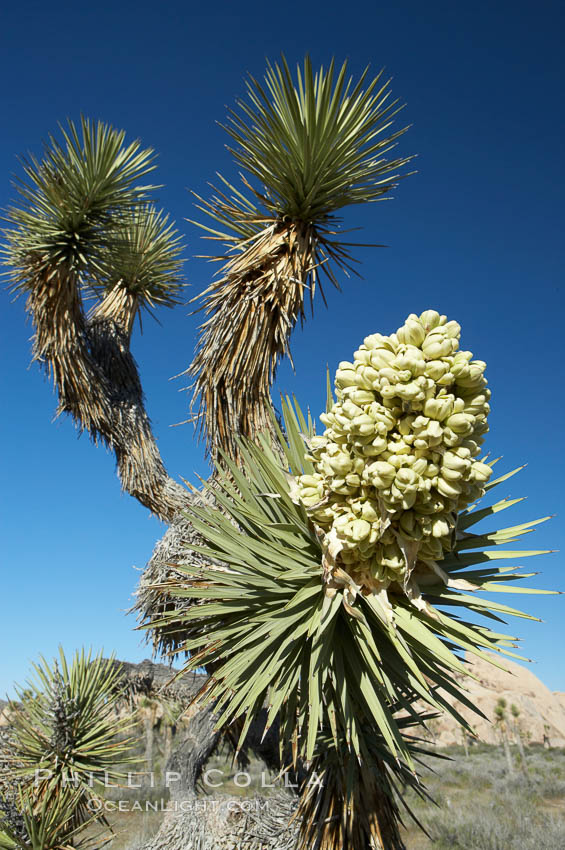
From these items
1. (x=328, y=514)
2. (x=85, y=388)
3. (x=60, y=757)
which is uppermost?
(x=85, y=388)

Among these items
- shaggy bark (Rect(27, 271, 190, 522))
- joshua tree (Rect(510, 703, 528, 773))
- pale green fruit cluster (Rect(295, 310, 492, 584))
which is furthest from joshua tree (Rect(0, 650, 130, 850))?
joshua tree (Rect(510, 703, 528, 773))

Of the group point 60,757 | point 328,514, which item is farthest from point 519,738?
point 328,514

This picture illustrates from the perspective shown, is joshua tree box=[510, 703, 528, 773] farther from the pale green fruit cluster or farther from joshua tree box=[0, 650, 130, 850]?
the pale green fruit cluster

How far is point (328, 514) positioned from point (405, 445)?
0.36 meters

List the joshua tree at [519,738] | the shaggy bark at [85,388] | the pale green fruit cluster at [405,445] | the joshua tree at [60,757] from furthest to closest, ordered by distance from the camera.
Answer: the joshua tree at [519,738], the shaggy bark at [85,388], the joshua tree at [60,757], the pale green fruit cluster at [405,445]

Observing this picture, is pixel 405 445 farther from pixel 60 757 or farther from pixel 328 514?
pixel 60 757

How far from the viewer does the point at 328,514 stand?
1.84 meters

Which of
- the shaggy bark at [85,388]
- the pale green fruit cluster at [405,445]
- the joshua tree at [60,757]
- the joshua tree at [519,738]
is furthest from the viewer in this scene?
the joshua tree at [519,738]

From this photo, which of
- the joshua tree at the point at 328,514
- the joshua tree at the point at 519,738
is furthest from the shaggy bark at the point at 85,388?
the joshua tree at the point at 519,738

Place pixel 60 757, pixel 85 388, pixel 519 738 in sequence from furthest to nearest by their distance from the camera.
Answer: pixel 519 738
pixel 85 388
pixel 60 757

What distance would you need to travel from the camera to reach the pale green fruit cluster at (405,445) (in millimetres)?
1637

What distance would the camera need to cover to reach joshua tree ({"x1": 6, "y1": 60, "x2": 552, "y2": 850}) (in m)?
1.69

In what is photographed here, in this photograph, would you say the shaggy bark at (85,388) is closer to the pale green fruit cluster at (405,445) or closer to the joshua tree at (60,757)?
the joshua tree at (60,757)

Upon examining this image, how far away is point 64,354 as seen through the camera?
543 centimetres
